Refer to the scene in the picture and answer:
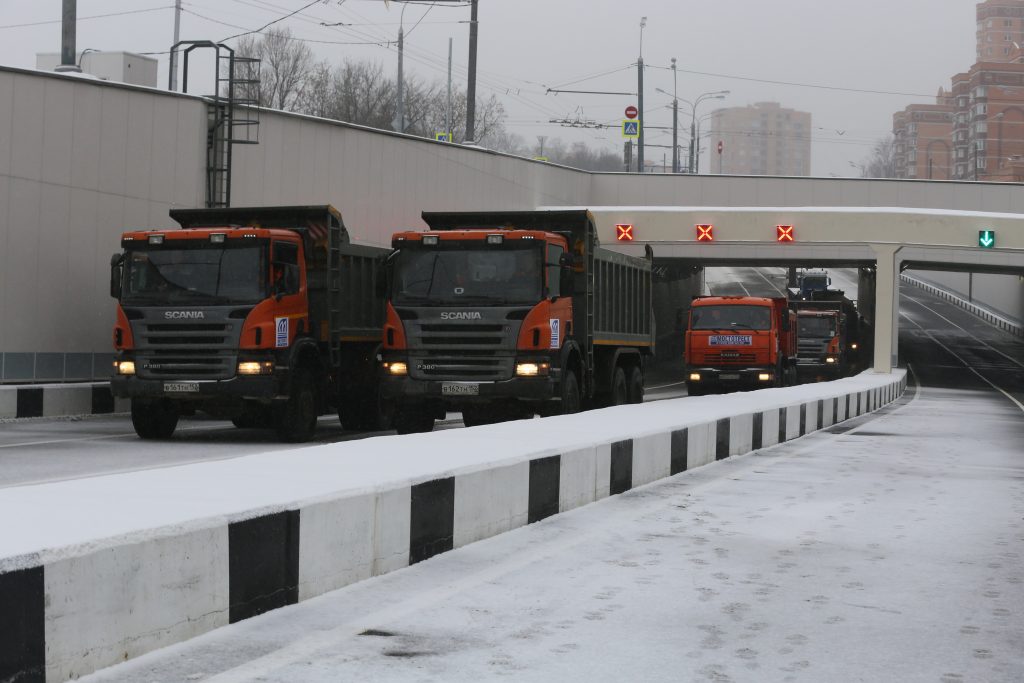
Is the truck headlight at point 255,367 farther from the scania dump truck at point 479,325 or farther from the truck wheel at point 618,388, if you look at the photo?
the truck wheel at point 618,388

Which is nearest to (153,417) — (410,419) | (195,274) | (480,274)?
(195,274)

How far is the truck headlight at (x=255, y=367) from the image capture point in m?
17.2

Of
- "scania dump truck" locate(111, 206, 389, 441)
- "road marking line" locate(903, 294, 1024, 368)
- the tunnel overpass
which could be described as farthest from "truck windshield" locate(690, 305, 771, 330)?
"road marking line" locate(903, 294, 1024, 368)

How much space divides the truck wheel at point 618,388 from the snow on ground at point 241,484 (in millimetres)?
9286

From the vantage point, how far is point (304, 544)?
654 centimetres

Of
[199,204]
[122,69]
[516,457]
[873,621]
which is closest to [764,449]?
[516,457]

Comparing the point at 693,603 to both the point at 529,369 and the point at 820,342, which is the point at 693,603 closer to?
the point at 529,369

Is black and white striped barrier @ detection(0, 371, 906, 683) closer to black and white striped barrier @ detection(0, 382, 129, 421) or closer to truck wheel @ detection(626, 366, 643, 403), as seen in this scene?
truck wheel @ detection(626, 366, 643, 403)

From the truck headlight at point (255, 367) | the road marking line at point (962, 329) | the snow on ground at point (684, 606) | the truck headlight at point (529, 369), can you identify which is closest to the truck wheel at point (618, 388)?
the truck headlight at point (529, 369)

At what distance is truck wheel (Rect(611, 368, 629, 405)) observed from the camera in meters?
21.8

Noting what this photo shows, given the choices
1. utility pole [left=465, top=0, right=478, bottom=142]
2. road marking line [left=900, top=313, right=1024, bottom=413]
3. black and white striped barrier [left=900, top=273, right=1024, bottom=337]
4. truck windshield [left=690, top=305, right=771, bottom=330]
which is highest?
utility pole [left=465, top=0, right=478, bottom=142]

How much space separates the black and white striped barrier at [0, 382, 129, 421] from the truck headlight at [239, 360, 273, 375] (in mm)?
5236

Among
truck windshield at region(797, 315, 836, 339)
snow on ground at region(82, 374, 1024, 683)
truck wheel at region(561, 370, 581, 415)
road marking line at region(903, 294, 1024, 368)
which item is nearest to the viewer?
snow on ground at region(82, 374, 1024, 683)

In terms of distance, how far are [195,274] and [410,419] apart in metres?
3.36
